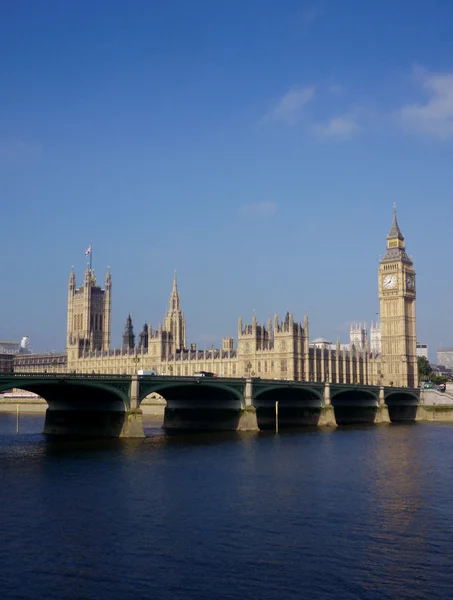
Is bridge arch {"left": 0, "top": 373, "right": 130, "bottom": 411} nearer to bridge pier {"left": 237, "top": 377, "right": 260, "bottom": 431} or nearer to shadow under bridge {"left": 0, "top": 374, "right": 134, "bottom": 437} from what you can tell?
shadow under bridge {"left": 0, "top": 374, "right": 134, "bottom": 437}

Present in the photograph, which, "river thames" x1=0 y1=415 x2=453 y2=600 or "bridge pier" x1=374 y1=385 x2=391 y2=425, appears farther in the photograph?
"bridge pier" x1=374 y1=385 x2=391 y2=425

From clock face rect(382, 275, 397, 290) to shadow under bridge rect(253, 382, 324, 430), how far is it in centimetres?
7901

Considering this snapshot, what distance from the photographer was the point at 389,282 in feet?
635

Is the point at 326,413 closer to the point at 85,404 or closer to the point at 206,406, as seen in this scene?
the point at 206,406

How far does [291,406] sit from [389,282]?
8165 cm

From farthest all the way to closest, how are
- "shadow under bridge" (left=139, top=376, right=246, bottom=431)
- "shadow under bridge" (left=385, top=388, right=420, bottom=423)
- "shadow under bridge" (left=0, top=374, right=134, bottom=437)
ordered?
"shadow under bridge" (left=385, top=388, right=420, bottom=423) < "shadow under bridge" (left=139, top=376, right=246, bottom=431) < "shadow under bridge" (left=0, top=374, right=134, bottom=437)

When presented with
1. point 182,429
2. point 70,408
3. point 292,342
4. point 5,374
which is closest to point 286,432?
point 182,429

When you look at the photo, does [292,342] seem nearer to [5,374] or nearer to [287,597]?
[5,374]

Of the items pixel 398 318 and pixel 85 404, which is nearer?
pixel 85 404

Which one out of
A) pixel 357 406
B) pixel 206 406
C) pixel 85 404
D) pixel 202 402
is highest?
pixel 85 404

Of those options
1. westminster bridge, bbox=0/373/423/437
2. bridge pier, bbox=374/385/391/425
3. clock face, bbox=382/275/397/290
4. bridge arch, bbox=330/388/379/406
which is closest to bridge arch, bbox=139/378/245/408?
westminster bridge, bbox=0/373/423/437

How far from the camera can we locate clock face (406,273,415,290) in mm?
193625

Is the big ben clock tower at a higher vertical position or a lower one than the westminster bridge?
higher

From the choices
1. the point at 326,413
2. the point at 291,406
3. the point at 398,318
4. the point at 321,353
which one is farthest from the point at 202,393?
the point at 398,318
